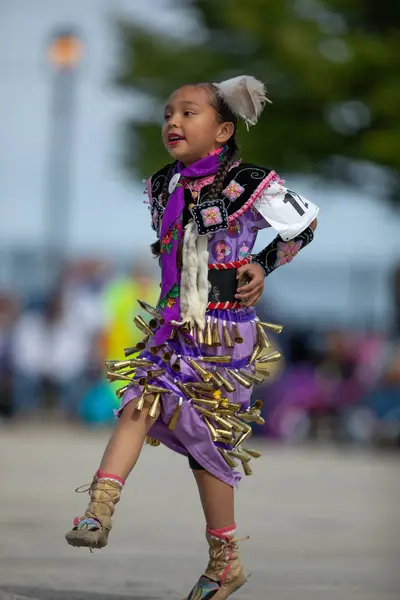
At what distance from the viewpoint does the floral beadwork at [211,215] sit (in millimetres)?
5090

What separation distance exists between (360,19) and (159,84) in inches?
138

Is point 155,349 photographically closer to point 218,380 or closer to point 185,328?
point 185,328

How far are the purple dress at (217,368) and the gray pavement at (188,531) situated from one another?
0.66 meters

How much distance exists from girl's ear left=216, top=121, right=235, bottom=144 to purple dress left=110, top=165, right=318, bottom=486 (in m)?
0.13

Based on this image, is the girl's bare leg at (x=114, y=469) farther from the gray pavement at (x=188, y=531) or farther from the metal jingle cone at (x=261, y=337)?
the gray pavement at (x=188, y=531)

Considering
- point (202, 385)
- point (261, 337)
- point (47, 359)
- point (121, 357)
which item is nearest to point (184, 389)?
point (202, 385)

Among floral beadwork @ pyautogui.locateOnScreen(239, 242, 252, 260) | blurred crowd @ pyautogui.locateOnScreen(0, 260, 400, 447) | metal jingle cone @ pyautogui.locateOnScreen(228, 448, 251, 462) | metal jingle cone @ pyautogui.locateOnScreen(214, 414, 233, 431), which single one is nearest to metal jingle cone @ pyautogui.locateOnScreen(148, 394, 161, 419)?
metal jingle cone @ pyautogui.locateOnScreen(214, 414, 233, 431)

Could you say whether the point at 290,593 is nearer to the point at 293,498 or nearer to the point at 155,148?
the point at 293,498

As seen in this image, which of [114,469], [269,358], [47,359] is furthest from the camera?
[47,359]

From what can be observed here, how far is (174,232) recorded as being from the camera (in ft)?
17.1

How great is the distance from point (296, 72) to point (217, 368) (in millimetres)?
17336

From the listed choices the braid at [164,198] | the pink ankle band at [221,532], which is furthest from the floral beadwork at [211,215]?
the pink ankle band at [221,532]

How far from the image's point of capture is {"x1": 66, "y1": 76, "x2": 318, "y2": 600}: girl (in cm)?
512

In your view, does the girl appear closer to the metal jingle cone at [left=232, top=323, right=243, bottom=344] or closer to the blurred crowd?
the metal jingle cone at [left=232, top=323, right=243, bottom=344]
